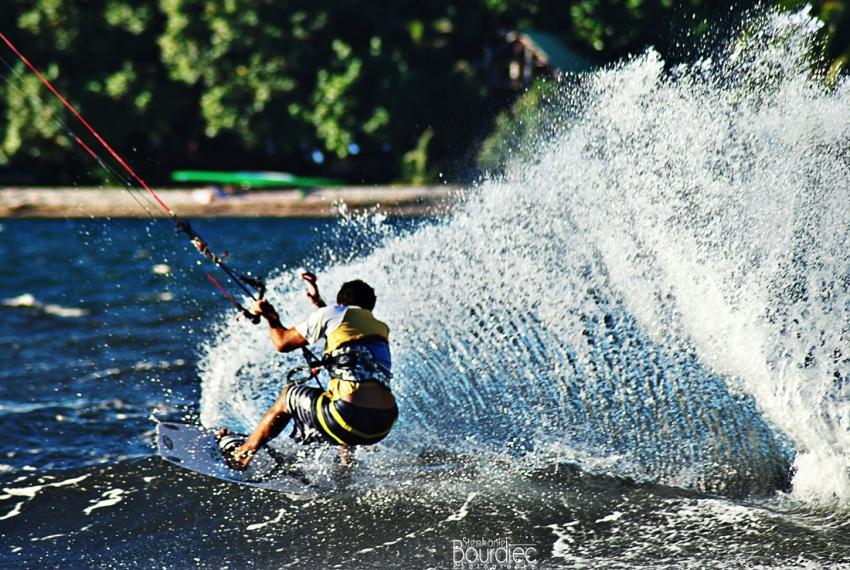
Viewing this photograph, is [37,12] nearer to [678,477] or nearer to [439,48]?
[439,48]

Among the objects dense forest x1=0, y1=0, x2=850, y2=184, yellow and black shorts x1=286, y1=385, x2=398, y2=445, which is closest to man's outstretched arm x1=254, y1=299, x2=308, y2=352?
yellow and black shorts x1=286, y1=385, x2=398, y2=445

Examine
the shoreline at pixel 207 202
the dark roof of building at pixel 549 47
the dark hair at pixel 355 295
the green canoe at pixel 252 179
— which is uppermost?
the dark roof of building at pixel 549 47

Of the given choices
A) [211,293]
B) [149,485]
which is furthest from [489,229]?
[211,293]

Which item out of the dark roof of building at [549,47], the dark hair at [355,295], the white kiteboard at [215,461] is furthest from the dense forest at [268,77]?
the dark hair at [355,295]

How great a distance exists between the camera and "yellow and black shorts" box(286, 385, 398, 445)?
7371 millimetres

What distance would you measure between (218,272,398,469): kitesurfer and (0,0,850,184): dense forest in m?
27.3

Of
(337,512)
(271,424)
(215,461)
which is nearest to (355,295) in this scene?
(271,424)

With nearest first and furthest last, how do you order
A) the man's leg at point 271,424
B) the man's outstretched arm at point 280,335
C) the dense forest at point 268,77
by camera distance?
the man's outstretched arm at point 280,335, the man's leg at point 271,424, the dense forest at point 268,77

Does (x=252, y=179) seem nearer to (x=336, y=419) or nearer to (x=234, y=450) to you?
(x=234, y=450)

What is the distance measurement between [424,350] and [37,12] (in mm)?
31635

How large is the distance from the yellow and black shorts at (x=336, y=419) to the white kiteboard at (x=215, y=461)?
1.80 feet

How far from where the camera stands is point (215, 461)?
8.31 metres

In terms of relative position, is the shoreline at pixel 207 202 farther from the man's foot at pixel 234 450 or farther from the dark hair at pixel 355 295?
the dark hair at pixel 355 295

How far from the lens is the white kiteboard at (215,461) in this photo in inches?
315
